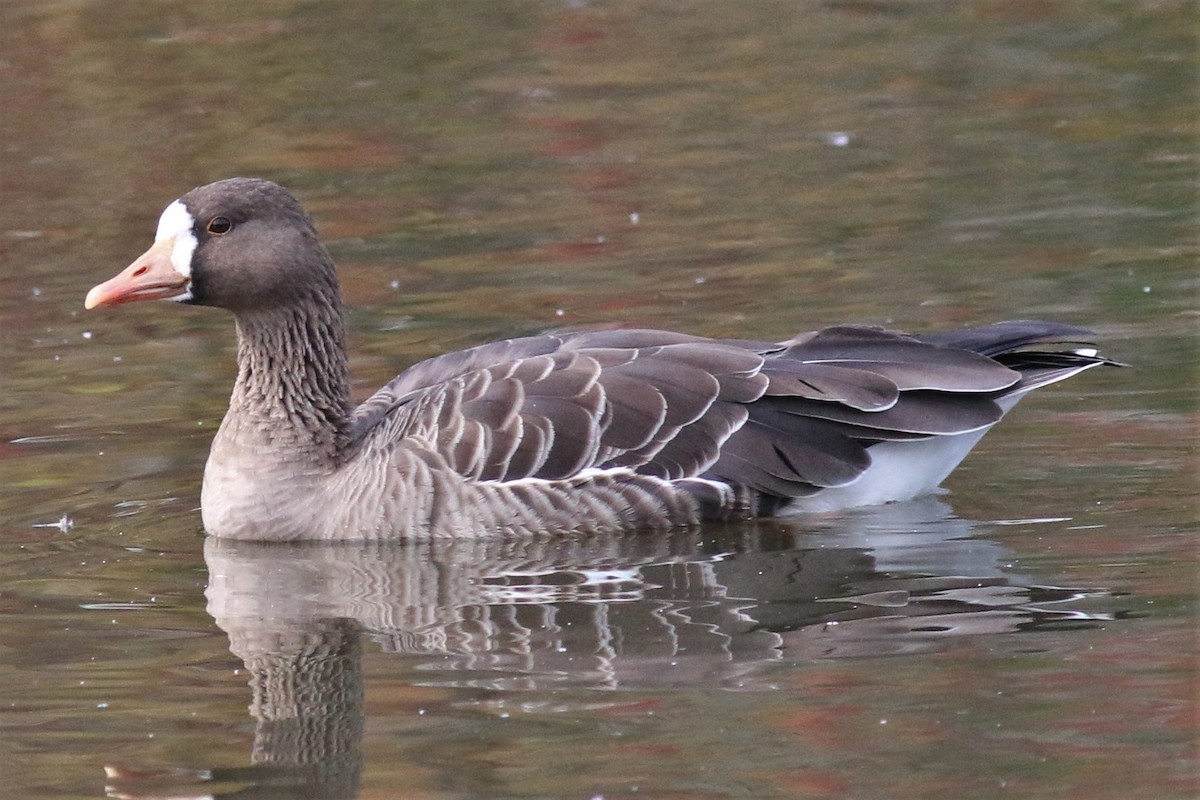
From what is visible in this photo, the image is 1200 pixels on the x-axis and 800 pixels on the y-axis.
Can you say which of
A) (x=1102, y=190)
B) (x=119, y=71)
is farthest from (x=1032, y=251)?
(x=119, y=71)

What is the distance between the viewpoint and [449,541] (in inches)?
405

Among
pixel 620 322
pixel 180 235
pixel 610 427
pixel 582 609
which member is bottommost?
pixel 582 609

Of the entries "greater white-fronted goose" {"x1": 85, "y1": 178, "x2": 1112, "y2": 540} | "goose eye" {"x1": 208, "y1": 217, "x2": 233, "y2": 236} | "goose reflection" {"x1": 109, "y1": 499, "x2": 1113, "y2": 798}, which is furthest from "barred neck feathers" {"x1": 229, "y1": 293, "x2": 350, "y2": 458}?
"goose reflection" {"x1": 109, "y1": 499, "x2": 1113, "y2": 798}

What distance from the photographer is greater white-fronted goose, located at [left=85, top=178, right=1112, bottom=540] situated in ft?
33.4

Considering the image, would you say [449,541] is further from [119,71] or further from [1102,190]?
[119,71]

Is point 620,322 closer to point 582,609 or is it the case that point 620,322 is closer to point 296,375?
point 296,375

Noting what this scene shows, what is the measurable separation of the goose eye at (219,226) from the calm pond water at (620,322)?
Result: 1519mm

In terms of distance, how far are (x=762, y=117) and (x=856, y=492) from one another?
8.50 metres

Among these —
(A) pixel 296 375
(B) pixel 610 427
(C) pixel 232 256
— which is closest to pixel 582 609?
(B) pixel 610 427

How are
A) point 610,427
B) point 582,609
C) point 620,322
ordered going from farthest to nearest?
point 620,322 < point 610,427 < point 582,609

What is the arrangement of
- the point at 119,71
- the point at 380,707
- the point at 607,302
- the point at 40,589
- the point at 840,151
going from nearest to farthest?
1. the point at 380,707
2. the point at 40,589
3. the point at 607,302
4. the point at 840,151
5. the point at 119,71

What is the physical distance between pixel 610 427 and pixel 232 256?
2.10 meters

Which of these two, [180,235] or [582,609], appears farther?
[180,235]

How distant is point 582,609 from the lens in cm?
914
